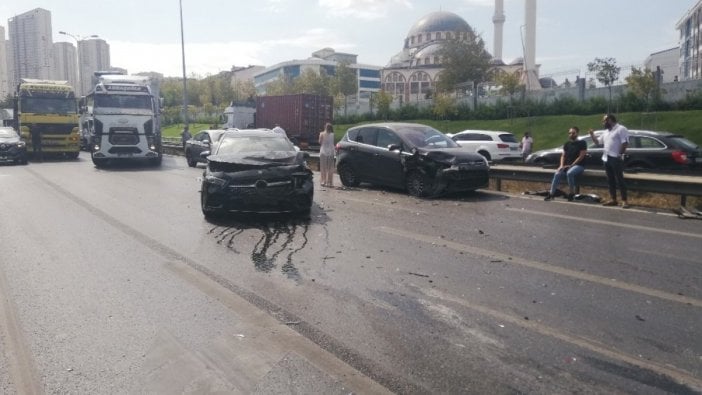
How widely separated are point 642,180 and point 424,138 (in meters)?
4.57

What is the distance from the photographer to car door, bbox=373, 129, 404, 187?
13594 millimetres

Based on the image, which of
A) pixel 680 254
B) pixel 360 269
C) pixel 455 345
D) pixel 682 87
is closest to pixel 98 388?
pixel 455 345

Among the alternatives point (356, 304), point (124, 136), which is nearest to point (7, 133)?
point (124, 136)

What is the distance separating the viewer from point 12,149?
976 inches

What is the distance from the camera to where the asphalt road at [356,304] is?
13.3ft

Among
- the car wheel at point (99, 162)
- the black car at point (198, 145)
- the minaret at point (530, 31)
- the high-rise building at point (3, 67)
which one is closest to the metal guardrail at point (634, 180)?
the black car at point (198, 145)

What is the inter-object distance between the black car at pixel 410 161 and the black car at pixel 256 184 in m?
3.21

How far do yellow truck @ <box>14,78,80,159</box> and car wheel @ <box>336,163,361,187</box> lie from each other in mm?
17413

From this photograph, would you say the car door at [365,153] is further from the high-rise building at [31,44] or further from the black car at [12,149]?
the high-rise building at [31,44]

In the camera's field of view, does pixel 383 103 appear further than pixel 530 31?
No

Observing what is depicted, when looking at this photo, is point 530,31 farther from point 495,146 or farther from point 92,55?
point 495,146

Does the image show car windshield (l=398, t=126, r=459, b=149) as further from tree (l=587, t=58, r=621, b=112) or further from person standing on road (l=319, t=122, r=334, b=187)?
tree (l=587, t=58, r=621, b=112)

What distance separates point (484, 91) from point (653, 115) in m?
18.2

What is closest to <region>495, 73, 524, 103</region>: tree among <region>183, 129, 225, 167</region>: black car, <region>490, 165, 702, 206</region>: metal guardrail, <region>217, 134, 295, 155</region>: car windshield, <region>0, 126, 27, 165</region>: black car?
<region>183, 129, 225, 167</region>: black car
